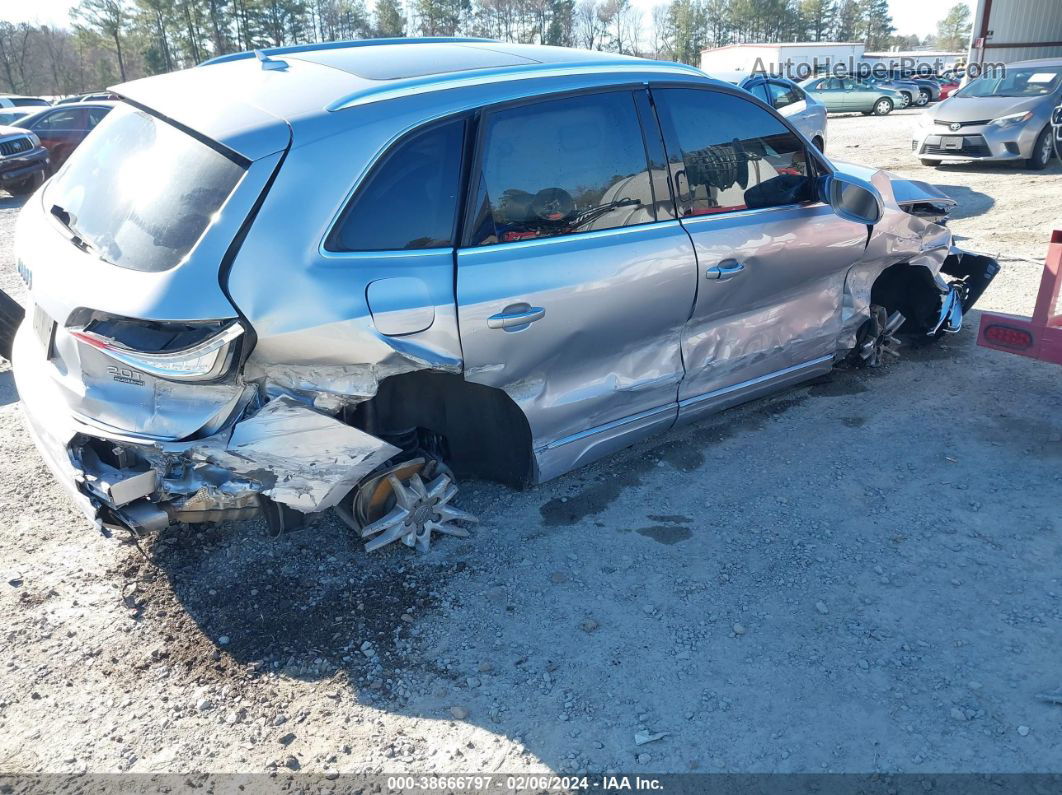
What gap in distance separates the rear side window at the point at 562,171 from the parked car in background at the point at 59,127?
14844 mm

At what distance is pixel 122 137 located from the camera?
3049mm

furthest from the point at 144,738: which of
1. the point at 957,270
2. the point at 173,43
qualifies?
the point at 173,43

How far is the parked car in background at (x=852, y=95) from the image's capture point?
27.0 m

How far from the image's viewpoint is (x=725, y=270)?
3.74 m

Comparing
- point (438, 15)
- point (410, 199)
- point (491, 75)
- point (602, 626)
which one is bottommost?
point (602, 626)

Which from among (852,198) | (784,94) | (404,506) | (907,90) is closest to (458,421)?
(404,506)

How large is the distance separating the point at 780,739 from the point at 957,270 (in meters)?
3.99

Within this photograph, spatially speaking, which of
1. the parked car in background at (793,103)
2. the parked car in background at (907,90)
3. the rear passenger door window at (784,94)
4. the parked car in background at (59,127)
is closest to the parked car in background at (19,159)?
the parked car in background at (59,127)

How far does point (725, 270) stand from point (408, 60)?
5.50 ft

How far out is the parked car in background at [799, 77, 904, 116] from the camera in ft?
88.6

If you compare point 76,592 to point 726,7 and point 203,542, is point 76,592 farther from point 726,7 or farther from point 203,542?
Answer: point 726,7

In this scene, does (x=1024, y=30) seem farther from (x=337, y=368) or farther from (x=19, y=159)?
(x=337, y=368)

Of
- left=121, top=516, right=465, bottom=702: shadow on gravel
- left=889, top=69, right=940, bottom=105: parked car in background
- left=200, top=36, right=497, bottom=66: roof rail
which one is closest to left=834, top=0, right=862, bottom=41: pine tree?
left=889, top=69, right=940, bottom=105: parked car in background

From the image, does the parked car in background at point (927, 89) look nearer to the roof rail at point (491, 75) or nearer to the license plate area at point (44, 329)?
the roof rail at point (491, 75)
